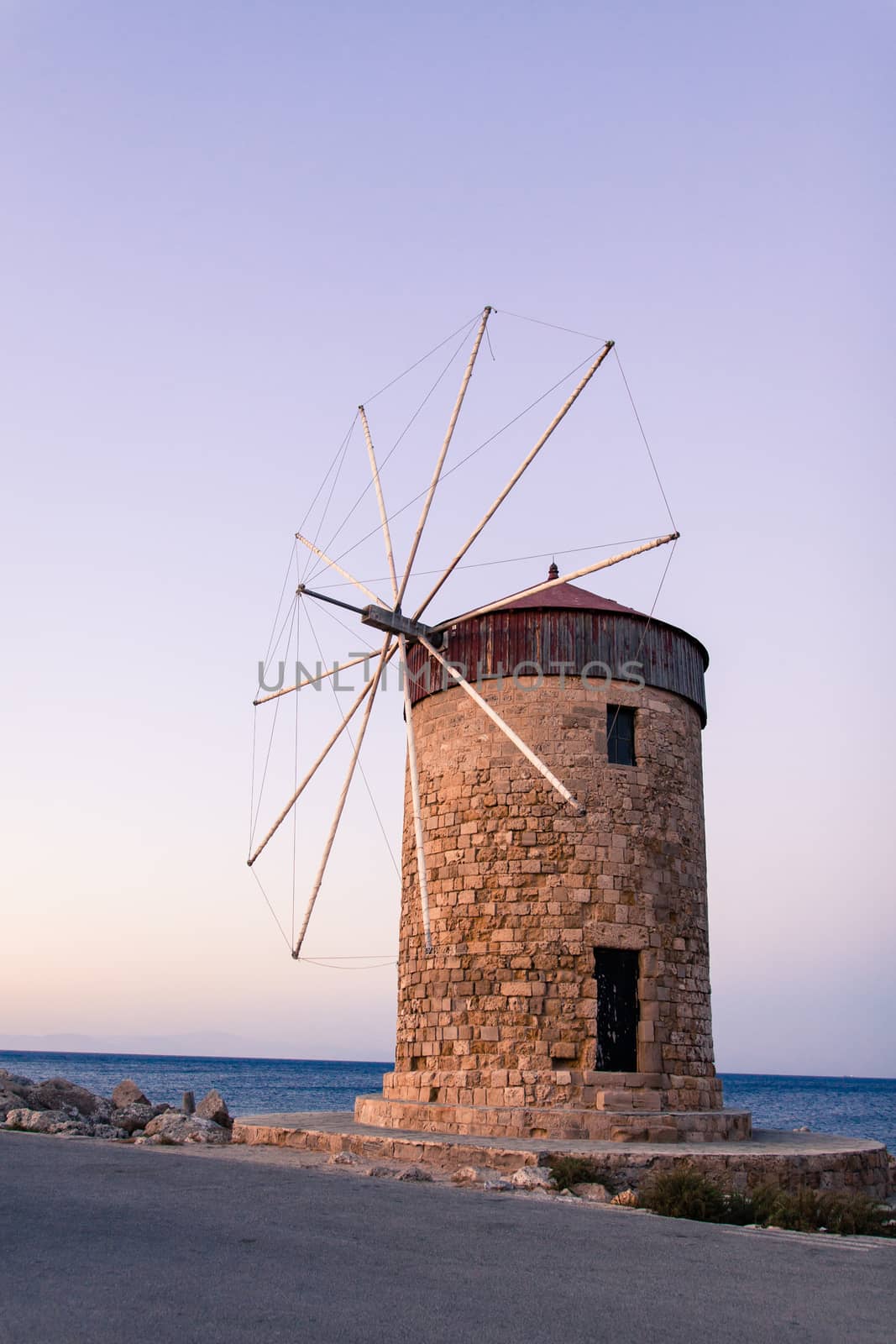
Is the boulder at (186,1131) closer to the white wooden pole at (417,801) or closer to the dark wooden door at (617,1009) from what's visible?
the white wooden pole at (417,801)

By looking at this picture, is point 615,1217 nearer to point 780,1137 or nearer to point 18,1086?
point 780,1137

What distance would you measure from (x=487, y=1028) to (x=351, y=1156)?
2818 mm

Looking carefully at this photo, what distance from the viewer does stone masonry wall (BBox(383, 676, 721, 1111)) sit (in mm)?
11969

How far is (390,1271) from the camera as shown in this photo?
16.7 feet

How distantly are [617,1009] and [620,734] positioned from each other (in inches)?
126

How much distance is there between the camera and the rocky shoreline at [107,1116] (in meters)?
12.1

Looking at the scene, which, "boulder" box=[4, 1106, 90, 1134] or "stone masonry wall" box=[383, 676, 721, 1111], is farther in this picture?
"boulder" box=[4, 1106, 90, 1134]

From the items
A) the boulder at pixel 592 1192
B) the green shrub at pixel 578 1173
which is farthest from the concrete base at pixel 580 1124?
the boulder at pixel 592 1192

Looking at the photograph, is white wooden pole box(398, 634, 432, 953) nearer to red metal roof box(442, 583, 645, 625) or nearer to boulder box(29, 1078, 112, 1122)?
red metal roof box(442, 583, 645, 625)

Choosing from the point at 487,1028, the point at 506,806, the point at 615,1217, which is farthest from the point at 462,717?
the point at 615,1217

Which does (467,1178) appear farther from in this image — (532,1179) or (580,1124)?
(580,1124)

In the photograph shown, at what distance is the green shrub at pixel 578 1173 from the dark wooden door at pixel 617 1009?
2.77 m

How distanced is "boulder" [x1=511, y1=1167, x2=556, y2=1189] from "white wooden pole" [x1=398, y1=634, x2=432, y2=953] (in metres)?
3.47

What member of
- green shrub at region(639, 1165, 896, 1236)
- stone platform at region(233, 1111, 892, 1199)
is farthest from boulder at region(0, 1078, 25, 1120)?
green shrub at region(639, 1165, 896, 1236)
